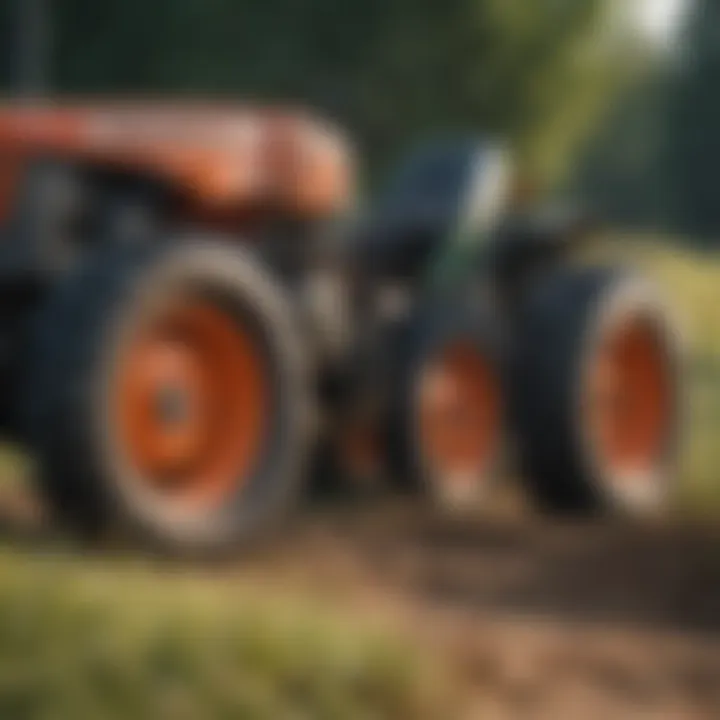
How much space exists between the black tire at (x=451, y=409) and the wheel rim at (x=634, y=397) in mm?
449

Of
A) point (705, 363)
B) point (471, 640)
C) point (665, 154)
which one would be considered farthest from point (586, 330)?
point (665, 154)

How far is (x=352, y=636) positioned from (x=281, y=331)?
72.2 inches

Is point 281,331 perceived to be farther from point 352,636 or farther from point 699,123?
point 699,123

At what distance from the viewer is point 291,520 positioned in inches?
282

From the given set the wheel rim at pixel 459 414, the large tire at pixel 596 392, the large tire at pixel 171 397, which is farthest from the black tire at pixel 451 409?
the large tire at pixel 171 397

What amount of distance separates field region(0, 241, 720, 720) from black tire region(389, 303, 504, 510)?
34.3 inches

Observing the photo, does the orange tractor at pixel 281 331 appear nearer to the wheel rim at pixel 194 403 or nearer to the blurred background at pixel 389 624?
the wheel rim at pixel 194 403

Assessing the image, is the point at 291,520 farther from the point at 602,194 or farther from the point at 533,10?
the point at 602,194

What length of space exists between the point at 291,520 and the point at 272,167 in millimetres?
1073

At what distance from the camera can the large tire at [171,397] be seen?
5.97m

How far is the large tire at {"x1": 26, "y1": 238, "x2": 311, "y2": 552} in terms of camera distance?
19.6ft

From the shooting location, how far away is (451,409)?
770 cm

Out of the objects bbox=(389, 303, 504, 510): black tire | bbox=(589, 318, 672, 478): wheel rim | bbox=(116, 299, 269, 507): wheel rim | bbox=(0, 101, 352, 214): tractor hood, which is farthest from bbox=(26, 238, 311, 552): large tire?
bbox=(589, 318, 672, 478): wheel rim

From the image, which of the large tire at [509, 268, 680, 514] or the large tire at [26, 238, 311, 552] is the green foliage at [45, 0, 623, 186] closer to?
the large tire at [509, 268, 680, 514]
